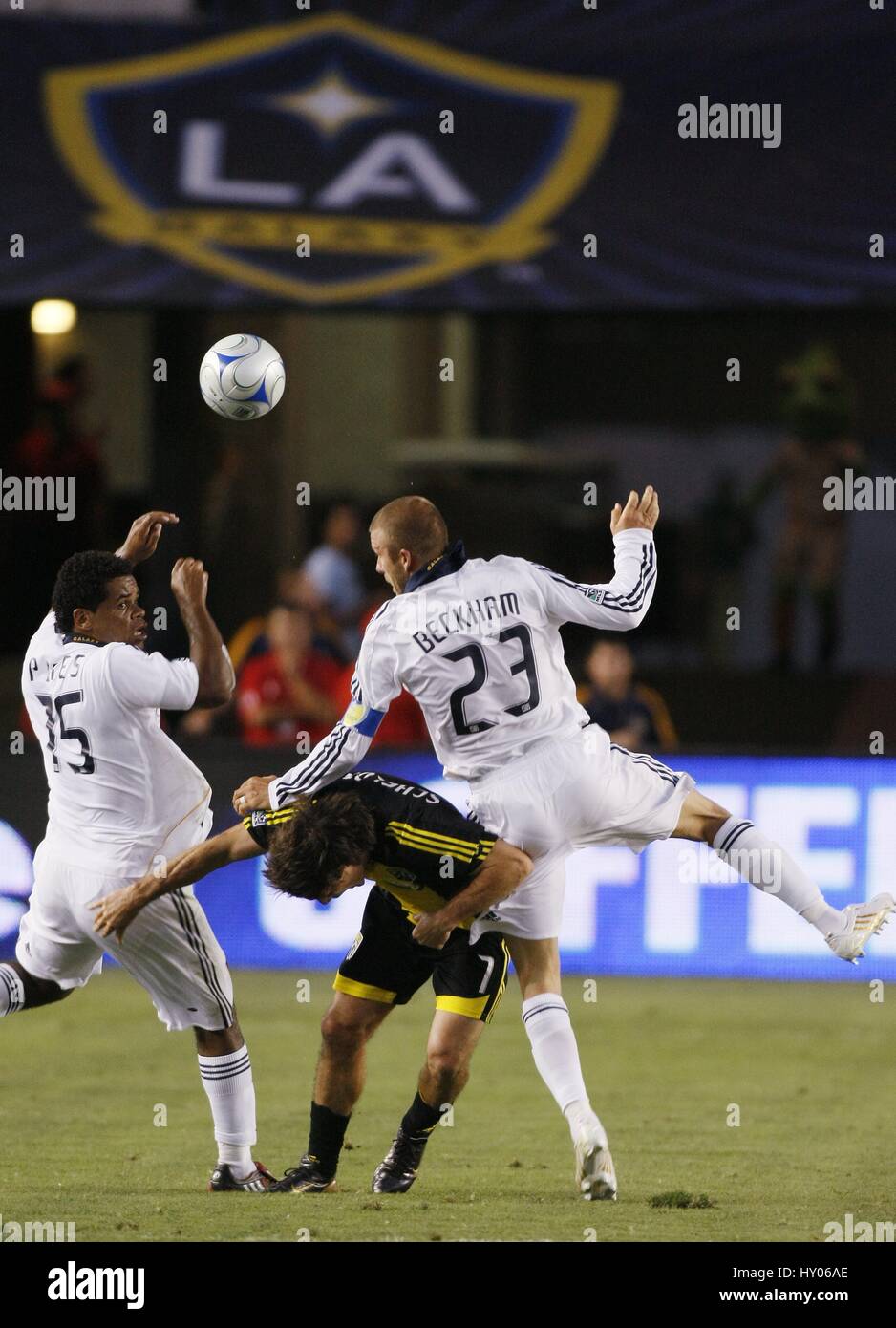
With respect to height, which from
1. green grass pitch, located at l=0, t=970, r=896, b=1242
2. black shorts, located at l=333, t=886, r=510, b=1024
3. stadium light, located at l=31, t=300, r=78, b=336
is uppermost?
stadium light, located at l=31, t=300, r=78, b=336

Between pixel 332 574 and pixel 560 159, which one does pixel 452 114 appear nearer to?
pixel 560 159

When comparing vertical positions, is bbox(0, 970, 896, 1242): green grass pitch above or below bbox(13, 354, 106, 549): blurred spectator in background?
below

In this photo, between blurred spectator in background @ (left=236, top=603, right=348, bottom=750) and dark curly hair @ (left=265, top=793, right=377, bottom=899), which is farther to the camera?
blurred spectator in background @ (left=236, top=603, right=348, bottom=750)

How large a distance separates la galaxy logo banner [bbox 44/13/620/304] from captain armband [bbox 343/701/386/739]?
21.3 ft

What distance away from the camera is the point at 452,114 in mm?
12594

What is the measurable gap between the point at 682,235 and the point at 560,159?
937 millimetres

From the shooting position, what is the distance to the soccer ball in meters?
7.02

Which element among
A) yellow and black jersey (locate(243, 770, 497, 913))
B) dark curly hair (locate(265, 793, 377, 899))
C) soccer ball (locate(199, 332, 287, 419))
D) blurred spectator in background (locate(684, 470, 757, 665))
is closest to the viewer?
dark curly hair (locate(265, 793, 377, 899))

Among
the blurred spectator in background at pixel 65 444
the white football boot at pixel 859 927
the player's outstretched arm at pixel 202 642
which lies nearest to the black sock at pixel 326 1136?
the player's outstretched arm at pixel 202 642

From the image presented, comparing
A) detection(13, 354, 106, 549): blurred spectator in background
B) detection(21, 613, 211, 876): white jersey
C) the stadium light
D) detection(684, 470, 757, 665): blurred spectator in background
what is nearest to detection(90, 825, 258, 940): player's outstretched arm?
detection(21, 613, 211, 876): white jersey

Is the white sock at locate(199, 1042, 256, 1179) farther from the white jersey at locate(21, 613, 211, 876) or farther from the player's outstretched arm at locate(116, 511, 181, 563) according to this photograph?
the player's outstretched arm at locate(116, 511, 181, 563)

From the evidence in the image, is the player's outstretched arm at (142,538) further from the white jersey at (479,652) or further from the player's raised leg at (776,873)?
the player's raised leg at (776,873)

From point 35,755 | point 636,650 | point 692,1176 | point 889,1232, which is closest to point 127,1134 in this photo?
point 692,1176

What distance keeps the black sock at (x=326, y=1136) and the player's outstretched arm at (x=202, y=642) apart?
1351 millimetres
